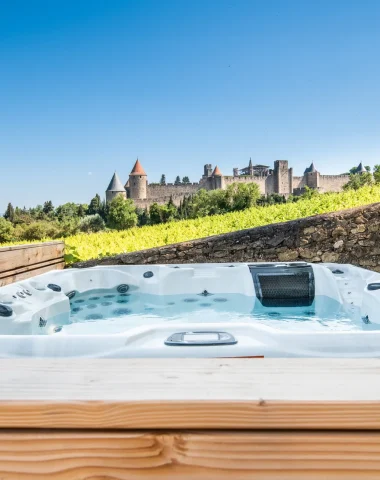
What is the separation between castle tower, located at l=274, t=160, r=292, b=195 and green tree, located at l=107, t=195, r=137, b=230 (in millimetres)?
10868

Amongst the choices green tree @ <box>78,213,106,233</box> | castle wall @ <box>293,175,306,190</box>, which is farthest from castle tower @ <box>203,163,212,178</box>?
green tree @ <box>78,213,106,233</box>

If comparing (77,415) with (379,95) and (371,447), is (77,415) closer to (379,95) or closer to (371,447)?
(371,447)

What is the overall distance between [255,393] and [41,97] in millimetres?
17407

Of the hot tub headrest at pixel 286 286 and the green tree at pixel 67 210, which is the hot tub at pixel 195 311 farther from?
the green tree at pixel 67 210

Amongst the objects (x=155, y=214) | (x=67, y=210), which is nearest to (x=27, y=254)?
(x=155, y=214)

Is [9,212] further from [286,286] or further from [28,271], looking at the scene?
[286,286]

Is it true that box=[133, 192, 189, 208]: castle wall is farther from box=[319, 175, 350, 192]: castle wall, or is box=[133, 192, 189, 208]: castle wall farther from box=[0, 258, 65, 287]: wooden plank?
box=[0, 258, 65, 287]: wooden plank

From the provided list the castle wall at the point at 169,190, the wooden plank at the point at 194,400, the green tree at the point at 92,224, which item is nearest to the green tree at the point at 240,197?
the castle wall at the point at 169,190

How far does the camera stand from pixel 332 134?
57.0 ft

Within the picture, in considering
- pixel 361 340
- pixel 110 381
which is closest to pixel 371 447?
pixel 110 381

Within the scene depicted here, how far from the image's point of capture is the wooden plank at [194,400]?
1.03ft

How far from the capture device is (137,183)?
28.8 metres

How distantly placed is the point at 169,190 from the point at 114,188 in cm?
564

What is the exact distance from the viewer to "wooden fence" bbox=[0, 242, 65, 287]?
2.57 metres
